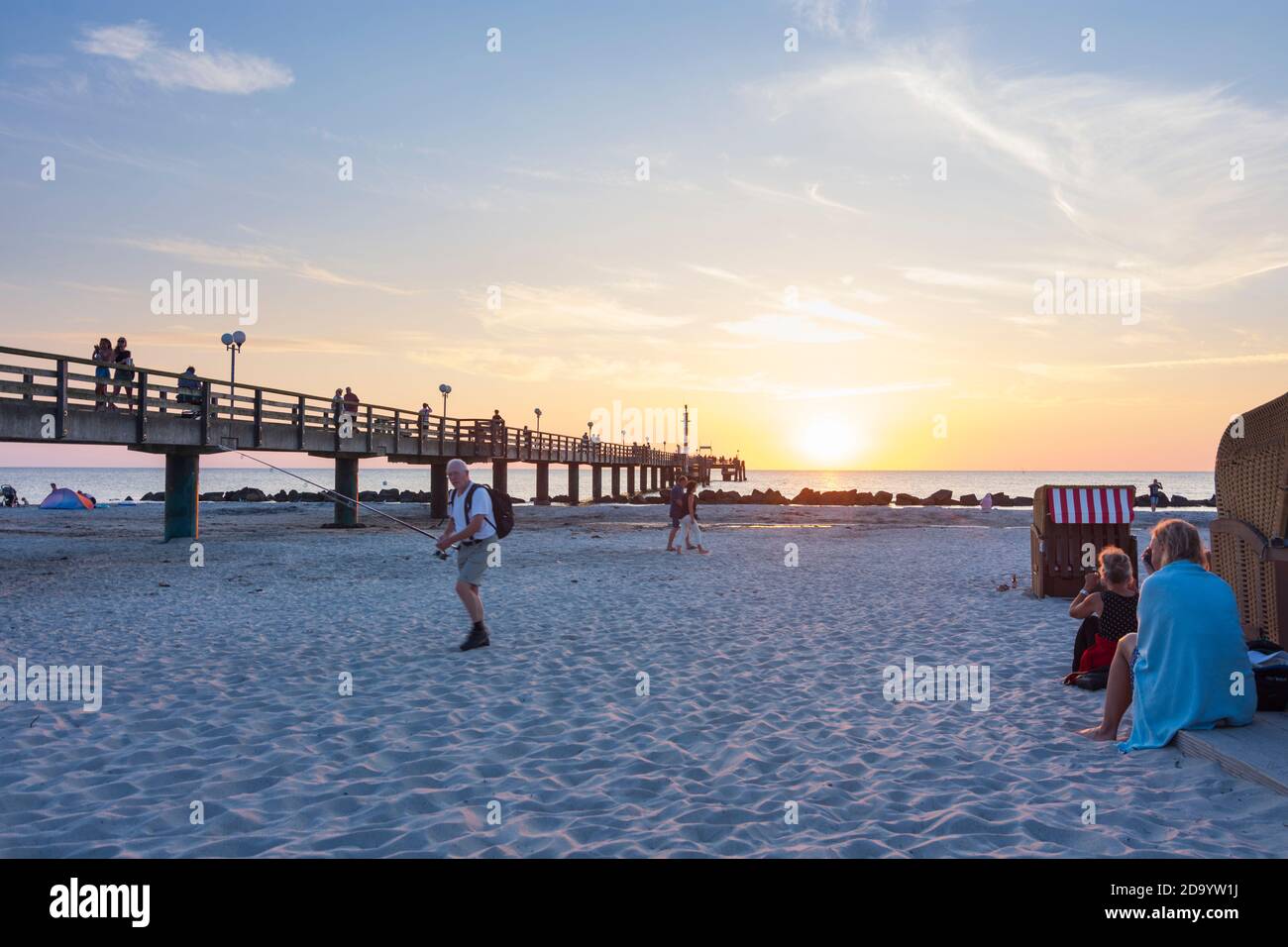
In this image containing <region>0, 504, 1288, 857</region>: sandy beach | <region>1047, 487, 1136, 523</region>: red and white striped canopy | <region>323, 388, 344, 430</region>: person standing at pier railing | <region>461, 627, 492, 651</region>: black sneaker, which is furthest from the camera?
<region>323, 388, 344, 430</region>: person standing at pier railing

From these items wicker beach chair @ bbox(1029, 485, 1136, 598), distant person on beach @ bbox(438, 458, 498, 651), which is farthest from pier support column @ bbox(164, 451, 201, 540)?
wicker beach chair @ bbox(1029, 485, 1136, 598)

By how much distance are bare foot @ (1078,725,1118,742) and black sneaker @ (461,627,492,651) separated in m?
5.49

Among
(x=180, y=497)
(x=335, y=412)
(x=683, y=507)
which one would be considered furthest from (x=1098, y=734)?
(x=335, y=412)

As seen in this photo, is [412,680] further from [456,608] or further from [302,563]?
[302,563]

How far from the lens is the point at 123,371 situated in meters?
20.0

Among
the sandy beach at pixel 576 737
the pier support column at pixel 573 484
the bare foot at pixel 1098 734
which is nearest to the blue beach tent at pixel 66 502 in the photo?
the pier support column at pixel 573 484

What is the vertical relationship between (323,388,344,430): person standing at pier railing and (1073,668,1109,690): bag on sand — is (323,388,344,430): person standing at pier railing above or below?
above

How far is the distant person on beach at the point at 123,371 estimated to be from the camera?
61.3 feet

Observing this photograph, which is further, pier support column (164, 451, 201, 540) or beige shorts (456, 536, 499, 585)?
pier support column (164, 451, 201, 540)

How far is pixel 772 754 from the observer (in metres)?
5.24

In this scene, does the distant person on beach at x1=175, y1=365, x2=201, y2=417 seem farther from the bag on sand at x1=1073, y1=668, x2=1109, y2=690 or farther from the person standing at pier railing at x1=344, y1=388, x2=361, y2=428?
the bag on sand at x1=1073, y1=668, x2=1109, y2=690

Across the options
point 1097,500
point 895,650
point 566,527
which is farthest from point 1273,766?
point 566,527

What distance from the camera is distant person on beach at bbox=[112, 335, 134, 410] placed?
61.3ft

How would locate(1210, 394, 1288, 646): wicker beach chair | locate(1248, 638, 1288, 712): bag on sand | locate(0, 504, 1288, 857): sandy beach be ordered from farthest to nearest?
locate(1210, 394, 1288, 646): wicker beach chair → locate(1248, 638, 1288, 712): bag on sand → locate(0, 504, 1288, 857): sandy beach
